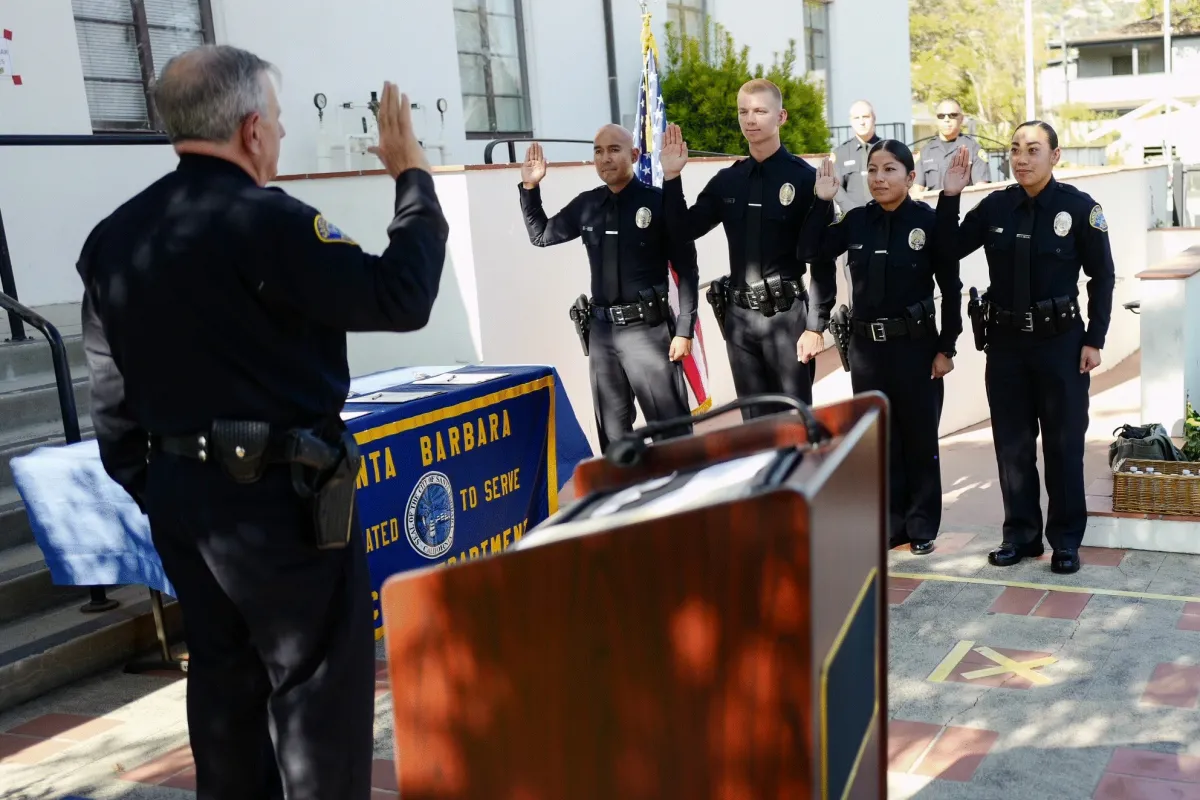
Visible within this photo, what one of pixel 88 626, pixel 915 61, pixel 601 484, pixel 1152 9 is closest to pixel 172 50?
pixel 88 626

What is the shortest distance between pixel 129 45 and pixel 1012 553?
6.16m

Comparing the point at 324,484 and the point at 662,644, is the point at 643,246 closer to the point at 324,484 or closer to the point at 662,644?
the point at 324,484

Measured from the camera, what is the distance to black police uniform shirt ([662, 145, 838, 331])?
527cm

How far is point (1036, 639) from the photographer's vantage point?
14.0ft

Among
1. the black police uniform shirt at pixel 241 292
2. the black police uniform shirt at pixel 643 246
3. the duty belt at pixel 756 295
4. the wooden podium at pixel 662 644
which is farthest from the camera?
the black police uniform shirt at pixel 643 246

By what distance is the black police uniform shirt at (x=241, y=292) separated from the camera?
6.98 ft

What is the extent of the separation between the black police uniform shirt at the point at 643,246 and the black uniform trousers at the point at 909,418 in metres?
0.82

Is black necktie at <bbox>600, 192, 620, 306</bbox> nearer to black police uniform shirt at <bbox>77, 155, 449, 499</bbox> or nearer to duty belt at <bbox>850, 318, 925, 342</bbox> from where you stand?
duty belt at <bbox>850, 318, 925, 342</bbox>

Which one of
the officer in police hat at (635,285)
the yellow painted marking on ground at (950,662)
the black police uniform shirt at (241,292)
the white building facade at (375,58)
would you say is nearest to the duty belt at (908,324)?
the officer in police hat at (635,285)

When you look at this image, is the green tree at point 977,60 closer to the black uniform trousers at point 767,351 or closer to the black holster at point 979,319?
the black uniform trousers at point 767,351

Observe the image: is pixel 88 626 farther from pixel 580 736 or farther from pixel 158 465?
pixel 580 736

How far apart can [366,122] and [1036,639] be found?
6332 mm

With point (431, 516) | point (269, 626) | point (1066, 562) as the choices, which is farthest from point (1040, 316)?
point (269, 626)

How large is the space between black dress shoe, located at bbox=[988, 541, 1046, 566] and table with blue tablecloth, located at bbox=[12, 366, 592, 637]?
6.07 ft
